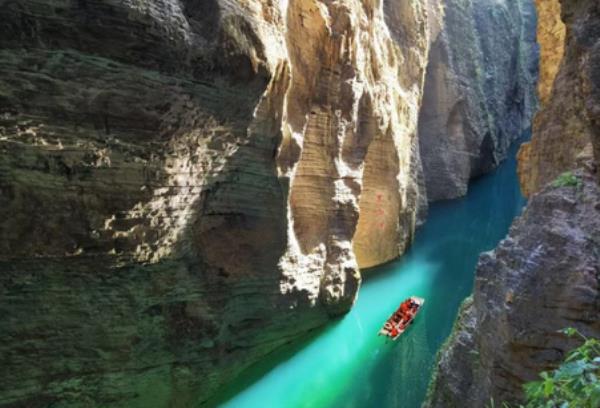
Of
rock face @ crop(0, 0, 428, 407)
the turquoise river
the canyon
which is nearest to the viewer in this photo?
the canyon

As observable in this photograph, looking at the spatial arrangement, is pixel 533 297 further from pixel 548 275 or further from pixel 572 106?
pixel 572 106

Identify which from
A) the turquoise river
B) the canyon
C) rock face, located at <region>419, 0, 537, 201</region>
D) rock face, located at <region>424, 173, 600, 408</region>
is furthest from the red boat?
rock face, located at <region>419, 0, 537, 201</region>

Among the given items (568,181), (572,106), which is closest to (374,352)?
(568,181)

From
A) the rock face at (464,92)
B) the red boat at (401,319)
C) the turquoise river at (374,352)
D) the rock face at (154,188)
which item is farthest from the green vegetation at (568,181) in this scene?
the rock face at (464,92)

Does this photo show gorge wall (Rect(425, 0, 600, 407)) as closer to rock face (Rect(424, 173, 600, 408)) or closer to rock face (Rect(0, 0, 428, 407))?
rock face (Rect(424, 173, 600, 408))

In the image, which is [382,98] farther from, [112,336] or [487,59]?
[487,59]

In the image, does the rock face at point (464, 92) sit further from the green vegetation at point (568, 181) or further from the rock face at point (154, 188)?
the green vegetation at point (568, 181)

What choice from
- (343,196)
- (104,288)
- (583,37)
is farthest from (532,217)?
(343,196)
